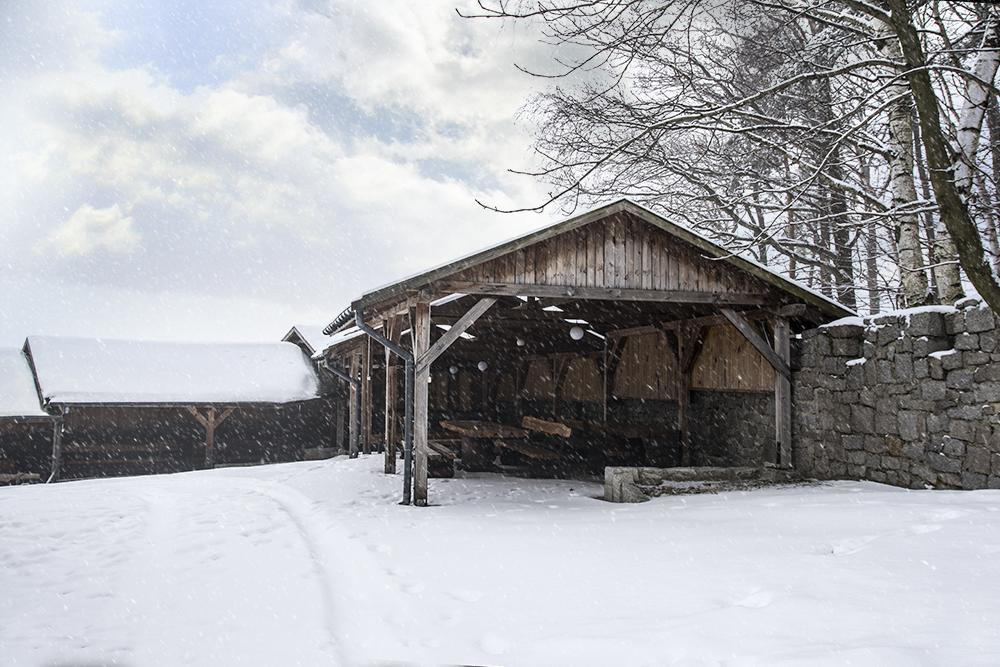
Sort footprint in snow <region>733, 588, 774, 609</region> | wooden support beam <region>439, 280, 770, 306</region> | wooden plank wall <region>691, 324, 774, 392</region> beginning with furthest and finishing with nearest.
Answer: wooden plank wall <region>691, 324, 774, 392</region>
wooden support beam <region>439, 280, 770, 306</region>
footprint in snow <region>733, 588, 774, 609</region>

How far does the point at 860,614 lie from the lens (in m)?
3.90

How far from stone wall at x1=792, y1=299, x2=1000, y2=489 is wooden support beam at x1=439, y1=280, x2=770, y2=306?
1122 millimetres

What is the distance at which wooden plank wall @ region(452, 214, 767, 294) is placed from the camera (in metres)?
8.91

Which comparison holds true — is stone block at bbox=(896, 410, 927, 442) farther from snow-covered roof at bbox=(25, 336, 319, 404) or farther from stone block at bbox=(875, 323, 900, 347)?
snow-covered roof at bbox=(25, 336, 319, 404)

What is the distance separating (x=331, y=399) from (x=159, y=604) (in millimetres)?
18212

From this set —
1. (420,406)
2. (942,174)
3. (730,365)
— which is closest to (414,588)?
(420,406)

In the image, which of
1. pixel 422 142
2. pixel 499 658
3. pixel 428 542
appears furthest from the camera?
pixel 422 142

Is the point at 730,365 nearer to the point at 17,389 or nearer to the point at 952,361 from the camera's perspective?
the point at 952,361

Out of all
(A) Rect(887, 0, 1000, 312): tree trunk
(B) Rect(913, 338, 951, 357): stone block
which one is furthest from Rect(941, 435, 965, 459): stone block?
(A) Rect(887, 0, 1000, 312): tree trunk

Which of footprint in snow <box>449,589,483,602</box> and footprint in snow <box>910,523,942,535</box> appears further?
footprint in snow <box>910,523,942,535</box>

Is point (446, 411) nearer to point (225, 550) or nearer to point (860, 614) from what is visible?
point (225, 550)

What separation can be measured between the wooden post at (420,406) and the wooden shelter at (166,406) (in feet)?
44.4

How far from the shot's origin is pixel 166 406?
2019 centimetres

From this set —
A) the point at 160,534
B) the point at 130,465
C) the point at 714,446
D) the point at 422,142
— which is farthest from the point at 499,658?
the point at 422,142
